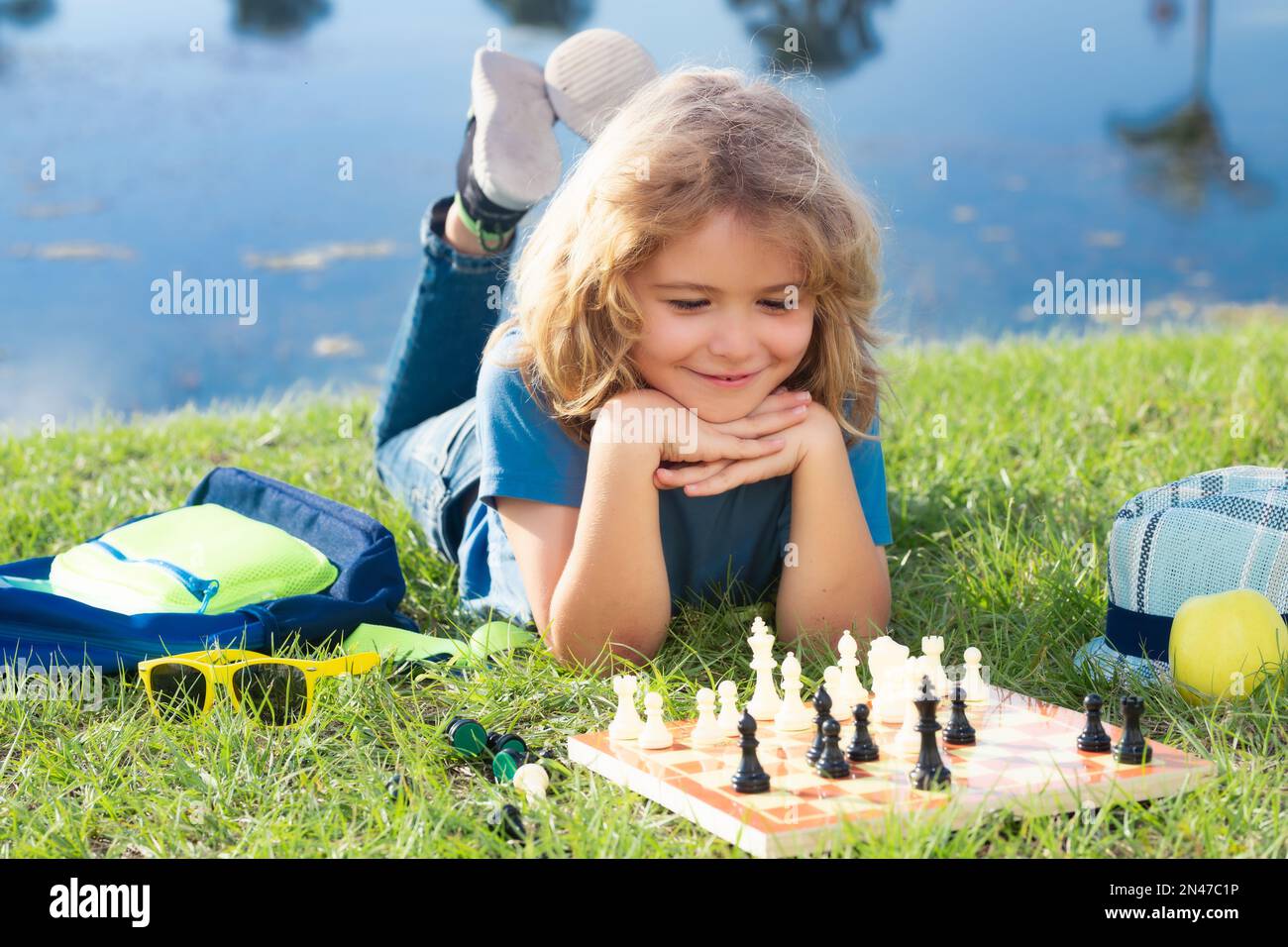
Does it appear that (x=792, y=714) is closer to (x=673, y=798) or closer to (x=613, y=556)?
(x=673, y=798)

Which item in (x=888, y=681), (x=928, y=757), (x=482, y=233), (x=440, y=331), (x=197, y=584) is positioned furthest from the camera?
(x=440, y=331)

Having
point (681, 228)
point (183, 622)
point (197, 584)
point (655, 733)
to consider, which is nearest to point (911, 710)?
point (655, 733)

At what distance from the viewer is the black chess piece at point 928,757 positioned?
6.26 ft

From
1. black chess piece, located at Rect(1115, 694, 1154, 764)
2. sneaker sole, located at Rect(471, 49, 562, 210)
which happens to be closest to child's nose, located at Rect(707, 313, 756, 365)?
black chess piece, located at Rect(1115, 694, 1154, 764)

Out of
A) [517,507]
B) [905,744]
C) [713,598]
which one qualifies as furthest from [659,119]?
[905,744]

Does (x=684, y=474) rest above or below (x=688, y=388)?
below

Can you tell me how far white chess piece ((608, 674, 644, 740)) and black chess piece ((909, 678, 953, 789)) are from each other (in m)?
0.47

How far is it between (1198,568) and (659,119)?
136 centimetres

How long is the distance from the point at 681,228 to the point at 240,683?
118 centimetres

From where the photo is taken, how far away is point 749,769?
6.32ft

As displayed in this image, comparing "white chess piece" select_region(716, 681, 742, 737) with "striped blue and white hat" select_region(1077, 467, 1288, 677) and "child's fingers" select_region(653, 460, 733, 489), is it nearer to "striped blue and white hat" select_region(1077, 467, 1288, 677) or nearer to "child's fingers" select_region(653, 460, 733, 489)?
"child's fingers" select_region(653, 460, 733, 489)

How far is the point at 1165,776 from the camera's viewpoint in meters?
1.97

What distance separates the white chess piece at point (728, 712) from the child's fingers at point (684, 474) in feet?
1.90

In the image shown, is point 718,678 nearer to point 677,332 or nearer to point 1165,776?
point 677,332
